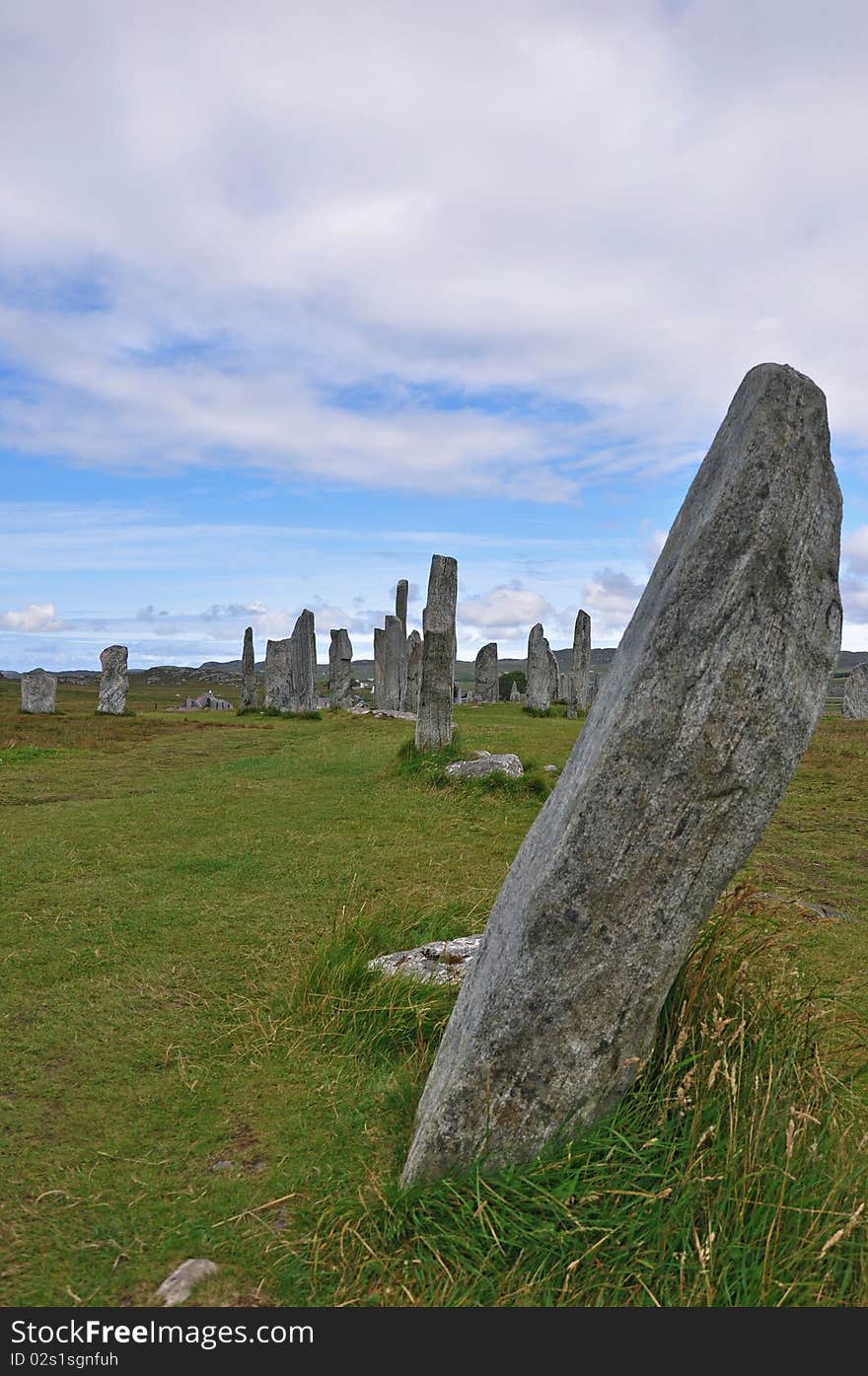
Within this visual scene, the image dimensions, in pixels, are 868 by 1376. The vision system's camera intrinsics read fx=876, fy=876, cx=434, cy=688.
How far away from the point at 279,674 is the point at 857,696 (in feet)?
65.1

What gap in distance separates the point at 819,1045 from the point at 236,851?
22.2 feet

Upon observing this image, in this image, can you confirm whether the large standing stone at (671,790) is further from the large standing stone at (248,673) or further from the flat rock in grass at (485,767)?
the large standing stone at (248,673)

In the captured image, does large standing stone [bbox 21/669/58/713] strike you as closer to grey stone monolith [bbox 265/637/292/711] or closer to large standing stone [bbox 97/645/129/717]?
large standing stone [bbox 97/645/129/717]

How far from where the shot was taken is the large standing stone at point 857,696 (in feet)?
94.2

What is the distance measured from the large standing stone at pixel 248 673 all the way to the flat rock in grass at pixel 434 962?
3198cm

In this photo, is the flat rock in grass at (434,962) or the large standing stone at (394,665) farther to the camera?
the large standing stone at (394,665)

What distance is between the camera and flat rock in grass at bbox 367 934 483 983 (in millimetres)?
5504

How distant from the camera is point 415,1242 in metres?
3.36

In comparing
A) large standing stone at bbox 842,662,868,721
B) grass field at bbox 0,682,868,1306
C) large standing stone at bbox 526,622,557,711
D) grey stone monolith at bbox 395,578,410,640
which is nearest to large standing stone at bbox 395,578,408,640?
grey stone monolith at bbox 395,578,410,640

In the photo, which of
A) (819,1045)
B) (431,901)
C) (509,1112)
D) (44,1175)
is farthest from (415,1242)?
(431,901)

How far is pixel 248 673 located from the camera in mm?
37594

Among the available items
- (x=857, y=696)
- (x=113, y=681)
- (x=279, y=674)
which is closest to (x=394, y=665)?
(x=279, y=674)

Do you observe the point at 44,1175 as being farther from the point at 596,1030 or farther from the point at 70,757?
the point at 70,757

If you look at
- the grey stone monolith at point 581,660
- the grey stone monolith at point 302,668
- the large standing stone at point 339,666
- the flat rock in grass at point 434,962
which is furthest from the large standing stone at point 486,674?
the flat rock in grass at point 434,962
